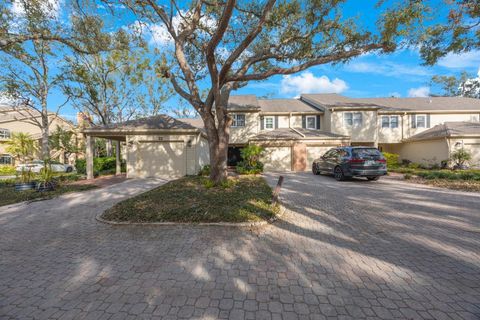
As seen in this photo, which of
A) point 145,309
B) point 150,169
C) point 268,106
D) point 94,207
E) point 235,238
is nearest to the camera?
point 145,309

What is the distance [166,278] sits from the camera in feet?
8.71

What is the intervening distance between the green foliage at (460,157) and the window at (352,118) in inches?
261

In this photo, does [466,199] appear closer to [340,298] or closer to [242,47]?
[340,298]

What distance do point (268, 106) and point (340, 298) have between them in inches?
792

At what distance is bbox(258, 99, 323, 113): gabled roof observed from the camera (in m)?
19.8

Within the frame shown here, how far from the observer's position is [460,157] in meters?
14.0

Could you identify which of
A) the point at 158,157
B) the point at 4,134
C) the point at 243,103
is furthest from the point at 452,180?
the point at 4,134

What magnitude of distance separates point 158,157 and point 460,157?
20673 mm

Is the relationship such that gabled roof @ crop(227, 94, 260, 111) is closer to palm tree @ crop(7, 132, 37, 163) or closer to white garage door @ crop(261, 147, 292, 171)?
white garage door @ crop(261, 147, 292, 171)

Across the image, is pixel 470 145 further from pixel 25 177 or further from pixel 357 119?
pixel 25 177

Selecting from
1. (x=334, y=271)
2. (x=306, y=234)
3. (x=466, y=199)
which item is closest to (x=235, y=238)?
(x=306, y=234)

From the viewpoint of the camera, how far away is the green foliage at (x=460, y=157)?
13.9m

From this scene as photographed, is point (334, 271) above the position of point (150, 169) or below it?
below

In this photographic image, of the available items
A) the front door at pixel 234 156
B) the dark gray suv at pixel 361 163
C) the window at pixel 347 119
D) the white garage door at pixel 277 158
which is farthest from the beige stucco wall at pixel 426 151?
the front door at pixel 234 156
